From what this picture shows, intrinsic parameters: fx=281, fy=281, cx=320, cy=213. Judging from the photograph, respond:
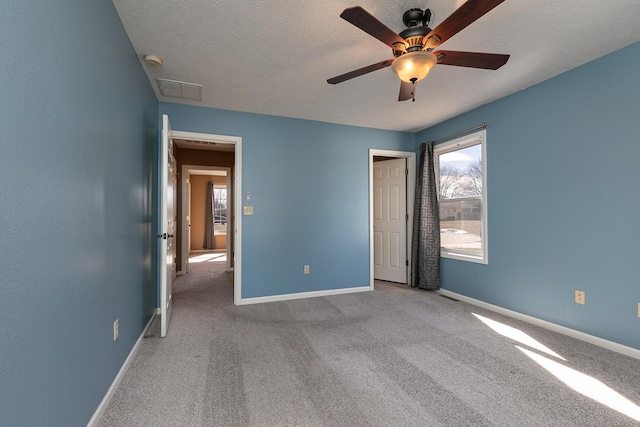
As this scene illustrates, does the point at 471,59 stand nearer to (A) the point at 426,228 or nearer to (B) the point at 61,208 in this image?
(B) the point at 61,208

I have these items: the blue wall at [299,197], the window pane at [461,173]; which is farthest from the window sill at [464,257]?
the blue wall at [299,197]

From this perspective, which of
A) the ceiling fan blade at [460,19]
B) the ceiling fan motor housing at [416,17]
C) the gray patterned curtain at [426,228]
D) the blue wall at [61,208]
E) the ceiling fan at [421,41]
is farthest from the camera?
the gray patterned curtain at [426,228]

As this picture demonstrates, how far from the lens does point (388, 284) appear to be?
4.54 m

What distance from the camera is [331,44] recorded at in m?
2.18

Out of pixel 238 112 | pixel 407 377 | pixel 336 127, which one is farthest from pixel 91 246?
pixel 336 127

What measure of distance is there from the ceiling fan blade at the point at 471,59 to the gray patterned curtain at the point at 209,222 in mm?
7840

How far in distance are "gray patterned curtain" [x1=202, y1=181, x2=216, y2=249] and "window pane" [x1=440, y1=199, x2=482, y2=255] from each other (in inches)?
264

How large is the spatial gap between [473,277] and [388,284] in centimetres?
134

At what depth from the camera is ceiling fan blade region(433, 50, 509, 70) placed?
→ 173 centimetres

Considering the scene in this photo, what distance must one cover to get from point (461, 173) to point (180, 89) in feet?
11.7

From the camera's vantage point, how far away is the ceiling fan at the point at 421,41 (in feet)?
4.76

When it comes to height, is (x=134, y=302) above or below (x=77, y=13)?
below

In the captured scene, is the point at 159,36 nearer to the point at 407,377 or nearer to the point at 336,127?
the point at 336,127

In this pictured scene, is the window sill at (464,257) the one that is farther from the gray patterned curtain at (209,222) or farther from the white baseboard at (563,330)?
the gray patterned curtain at (209,222)
